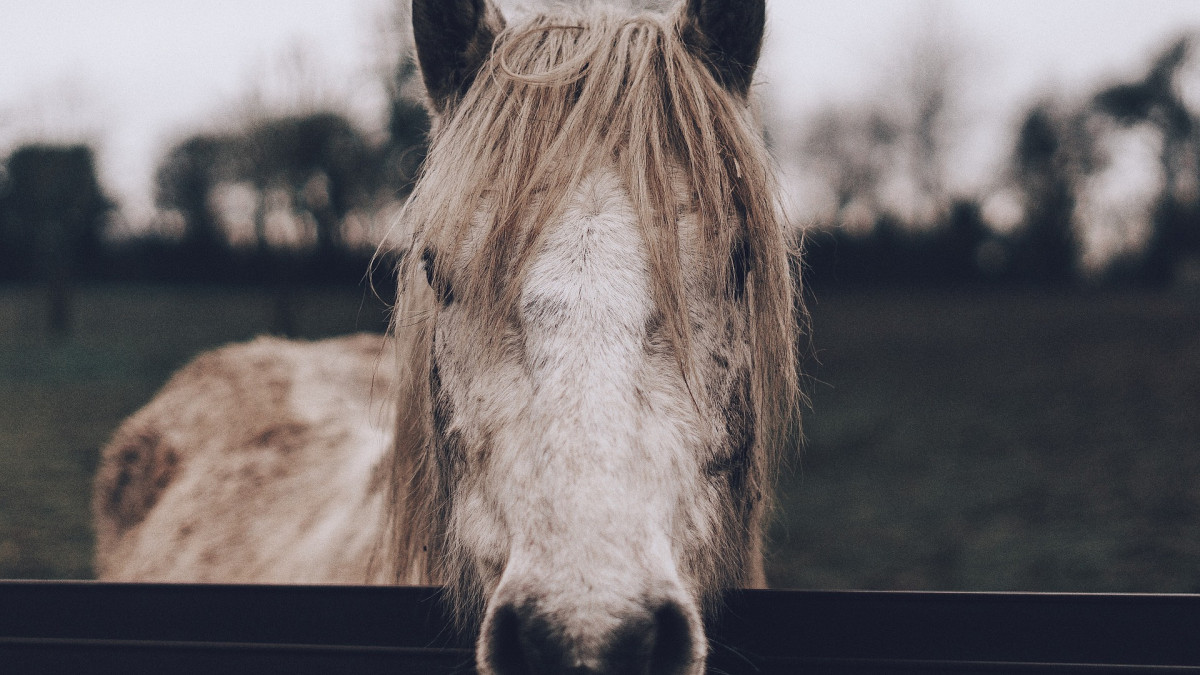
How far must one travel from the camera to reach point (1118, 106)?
15086 mm

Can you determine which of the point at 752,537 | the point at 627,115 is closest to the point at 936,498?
the point at 752,537

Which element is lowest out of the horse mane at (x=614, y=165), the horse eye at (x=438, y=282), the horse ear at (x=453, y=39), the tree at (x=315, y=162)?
the tree at (x=315, y=162)

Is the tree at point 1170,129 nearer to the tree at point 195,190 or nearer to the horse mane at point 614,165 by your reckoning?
the horse mane at point 614,165

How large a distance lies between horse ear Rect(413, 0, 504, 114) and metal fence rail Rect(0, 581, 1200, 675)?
1.09 meters

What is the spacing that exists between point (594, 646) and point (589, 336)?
0.43 metres

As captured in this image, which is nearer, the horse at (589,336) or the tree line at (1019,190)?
the horse at (589,336)

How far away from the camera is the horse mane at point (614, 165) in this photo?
1.25m

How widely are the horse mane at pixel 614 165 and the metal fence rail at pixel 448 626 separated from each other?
8.9 inches

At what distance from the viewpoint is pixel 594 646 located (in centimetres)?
89

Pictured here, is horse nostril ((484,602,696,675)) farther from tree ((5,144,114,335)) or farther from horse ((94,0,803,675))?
tree ((5,144,114,335))

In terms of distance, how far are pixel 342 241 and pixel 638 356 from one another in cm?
1449

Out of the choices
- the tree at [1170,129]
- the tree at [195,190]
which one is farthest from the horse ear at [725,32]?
the tree at [195,190]

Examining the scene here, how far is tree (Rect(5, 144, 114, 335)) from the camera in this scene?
1682cm

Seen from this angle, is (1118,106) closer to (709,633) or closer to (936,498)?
(936,498)
